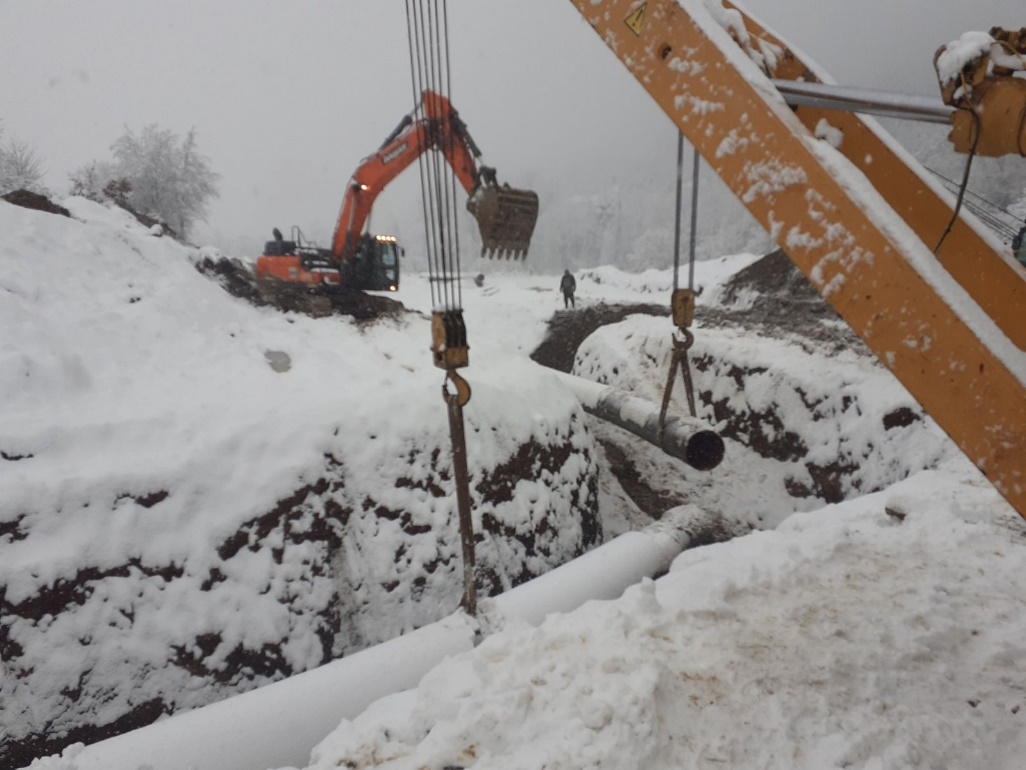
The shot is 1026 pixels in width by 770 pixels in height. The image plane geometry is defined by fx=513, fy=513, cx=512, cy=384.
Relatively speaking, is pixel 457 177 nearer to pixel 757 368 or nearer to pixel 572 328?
pixel 757 368

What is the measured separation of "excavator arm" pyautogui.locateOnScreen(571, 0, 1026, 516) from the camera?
1499 mm

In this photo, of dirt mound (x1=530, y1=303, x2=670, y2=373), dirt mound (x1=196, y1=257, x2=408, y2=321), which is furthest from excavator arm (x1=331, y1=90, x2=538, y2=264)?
dirt mound (x1=530, y1=303, x2=670, y2=373)

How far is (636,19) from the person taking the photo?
2.14 m

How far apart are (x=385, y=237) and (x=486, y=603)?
958 cm

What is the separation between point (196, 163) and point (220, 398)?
26.3 metres

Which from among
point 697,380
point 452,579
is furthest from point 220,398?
point 697,380

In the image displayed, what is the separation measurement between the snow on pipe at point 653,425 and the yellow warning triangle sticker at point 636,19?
3836 mm

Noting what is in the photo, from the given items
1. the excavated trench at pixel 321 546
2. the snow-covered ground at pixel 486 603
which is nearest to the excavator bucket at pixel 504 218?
the snow-covered ground at pixel 486 603

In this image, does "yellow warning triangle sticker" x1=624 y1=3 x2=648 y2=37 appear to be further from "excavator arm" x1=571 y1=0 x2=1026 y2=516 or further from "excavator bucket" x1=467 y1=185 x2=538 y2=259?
"excavator bucket" x1=467 y1=185 x2=538 y2=259

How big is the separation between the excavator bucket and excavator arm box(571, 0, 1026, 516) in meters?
2.45

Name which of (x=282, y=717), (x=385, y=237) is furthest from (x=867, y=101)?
(x=385, y=237)

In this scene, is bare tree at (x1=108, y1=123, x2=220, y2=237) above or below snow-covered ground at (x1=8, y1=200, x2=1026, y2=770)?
above

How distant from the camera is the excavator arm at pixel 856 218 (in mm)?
1499

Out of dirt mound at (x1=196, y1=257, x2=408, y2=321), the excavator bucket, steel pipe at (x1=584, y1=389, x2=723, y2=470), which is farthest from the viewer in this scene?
dirt mound at (x1=196, y1=257, x2=408, y2=321)
